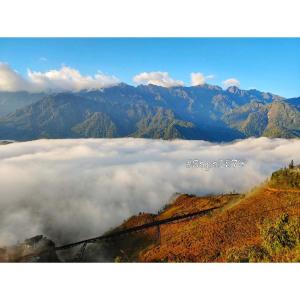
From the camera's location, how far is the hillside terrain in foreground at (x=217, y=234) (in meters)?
13.1

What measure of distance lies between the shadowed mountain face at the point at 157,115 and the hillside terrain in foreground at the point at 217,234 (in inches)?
113

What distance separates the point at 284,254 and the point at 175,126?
8.90 metres

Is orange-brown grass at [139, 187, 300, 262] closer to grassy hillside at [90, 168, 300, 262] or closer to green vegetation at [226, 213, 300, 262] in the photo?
grassy hillside at [90, 168, 300, 262]

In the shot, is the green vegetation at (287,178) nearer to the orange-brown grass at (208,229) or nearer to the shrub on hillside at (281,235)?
the orange-brown grass at (208,229)

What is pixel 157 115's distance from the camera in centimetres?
2089

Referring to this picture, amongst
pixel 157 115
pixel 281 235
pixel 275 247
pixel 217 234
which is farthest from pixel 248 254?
pixel 157 115

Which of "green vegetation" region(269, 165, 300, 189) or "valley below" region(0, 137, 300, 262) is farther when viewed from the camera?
"green vegetation" region(269, 165, 300, 189)

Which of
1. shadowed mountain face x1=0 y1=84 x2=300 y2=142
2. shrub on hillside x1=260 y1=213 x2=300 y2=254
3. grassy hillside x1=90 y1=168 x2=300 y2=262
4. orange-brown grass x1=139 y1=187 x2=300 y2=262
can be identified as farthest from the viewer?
shadowed mountain face x1=0 y1=84 x2=300 y2=142

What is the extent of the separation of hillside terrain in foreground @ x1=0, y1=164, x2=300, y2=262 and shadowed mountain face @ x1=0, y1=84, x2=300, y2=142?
2.86 meters

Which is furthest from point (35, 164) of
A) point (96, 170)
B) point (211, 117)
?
point (211, 117)

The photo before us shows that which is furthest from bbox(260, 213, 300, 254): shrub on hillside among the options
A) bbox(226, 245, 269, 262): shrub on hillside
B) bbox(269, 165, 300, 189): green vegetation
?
bbox(269, 165, 300, 189): green vegetation

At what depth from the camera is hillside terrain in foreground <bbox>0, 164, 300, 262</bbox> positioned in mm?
13062

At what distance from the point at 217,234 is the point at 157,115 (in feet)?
27.4

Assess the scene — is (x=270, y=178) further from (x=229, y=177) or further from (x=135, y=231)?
(x=135, y=231)
